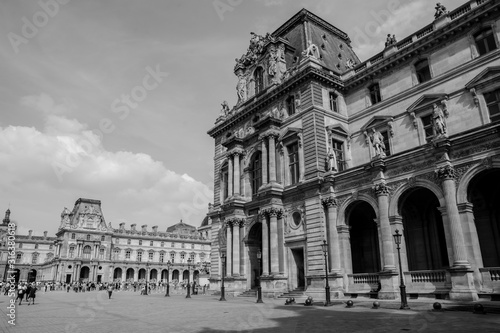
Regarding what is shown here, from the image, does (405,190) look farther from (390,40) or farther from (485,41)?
(390,40)

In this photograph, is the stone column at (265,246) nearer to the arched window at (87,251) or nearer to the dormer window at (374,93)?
the dormer window at (374,93)

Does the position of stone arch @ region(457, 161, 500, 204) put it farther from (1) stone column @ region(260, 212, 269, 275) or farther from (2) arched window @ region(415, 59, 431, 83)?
(1) stone column @ region(260, 212, 269, 275)

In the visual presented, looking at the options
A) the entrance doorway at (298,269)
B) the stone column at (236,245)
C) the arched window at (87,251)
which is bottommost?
the entrance doorway at (298,269)

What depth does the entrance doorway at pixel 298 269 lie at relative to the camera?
110ft

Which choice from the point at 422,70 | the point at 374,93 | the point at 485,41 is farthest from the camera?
the point at 374,93

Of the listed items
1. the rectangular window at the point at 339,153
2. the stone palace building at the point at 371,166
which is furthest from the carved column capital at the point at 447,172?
the rectangular window at the point at 339,153

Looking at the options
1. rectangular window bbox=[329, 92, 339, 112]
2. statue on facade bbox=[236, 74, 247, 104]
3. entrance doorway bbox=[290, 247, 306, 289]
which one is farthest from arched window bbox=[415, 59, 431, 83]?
statue on facade bbox=[236, 74, 247, 104]


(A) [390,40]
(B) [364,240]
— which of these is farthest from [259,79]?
(B) [364,240]

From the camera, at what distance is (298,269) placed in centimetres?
3403

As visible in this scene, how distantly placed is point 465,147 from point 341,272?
12898mm

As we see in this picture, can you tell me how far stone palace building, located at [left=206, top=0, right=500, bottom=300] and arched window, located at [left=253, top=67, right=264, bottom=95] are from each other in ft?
0.88

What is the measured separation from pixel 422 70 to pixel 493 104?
23.4 ft

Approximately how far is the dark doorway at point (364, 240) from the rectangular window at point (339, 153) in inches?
179

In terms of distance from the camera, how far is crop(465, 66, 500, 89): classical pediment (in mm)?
26328
